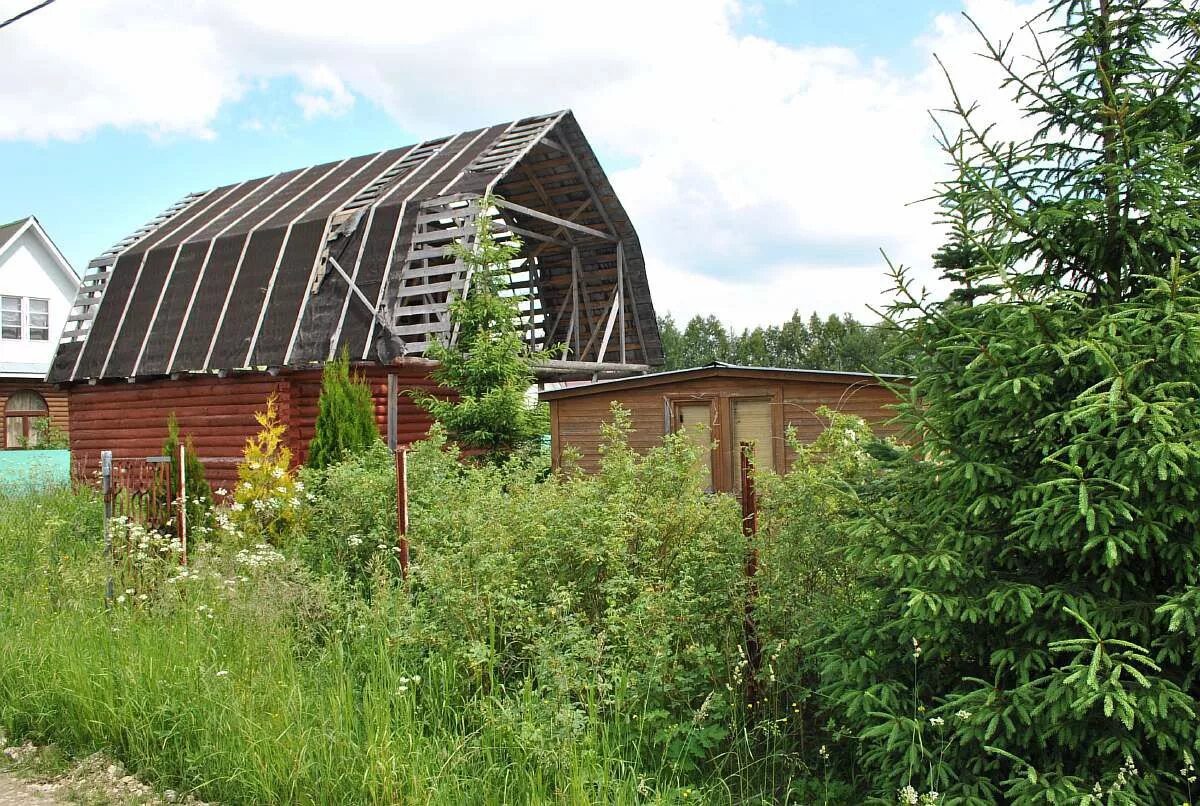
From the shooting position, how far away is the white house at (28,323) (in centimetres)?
3112

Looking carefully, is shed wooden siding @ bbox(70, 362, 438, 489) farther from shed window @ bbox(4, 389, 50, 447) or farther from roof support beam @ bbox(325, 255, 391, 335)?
shed window @ bbox(4, 389, 50, 447)

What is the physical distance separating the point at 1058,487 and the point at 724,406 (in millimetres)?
11316

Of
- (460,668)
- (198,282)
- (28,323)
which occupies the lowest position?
(460,668)

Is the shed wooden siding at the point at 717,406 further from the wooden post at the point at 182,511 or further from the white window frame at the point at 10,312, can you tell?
the white window frame at the point at 10,312

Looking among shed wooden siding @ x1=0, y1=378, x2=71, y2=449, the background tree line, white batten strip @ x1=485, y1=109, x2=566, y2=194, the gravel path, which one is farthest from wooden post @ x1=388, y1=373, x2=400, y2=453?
the background tree line

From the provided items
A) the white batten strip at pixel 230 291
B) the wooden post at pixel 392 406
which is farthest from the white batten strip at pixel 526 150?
the white batten strip at pixel 230 291

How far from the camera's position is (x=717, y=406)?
15.3 meters

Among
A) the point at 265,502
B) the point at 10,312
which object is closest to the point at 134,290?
the point at 265,502

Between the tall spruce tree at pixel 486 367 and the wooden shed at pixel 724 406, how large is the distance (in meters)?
0.78

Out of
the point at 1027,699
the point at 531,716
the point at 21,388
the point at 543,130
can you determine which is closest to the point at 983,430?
the point at 1027,699

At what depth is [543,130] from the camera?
1870 cm

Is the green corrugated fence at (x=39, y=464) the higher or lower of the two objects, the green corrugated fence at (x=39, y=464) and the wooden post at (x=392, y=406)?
the lower

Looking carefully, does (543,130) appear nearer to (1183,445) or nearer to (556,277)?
(556,277)

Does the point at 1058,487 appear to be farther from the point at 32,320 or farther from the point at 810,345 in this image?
the point at 810,345
